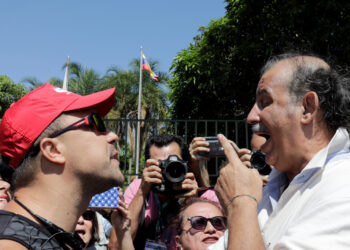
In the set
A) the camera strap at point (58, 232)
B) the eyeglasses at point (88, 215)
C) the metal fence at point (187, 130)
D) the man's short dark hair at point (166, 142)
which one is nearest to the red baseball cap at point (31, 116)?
the camera strap at point (58, 232)

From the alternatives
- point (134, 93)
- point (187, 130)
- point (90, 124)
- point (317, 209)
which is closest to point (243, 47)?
point (187, 130)

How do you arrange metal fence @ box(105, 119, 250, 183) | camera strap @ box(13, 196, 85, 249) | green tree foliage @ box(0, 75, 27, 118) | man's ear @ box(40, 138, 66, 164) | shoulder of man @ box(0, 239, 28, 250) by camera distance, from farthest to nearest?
1. green tree foliage @ box(0, 75, 27, 118)
2. metal fence @ box(105, 119, 250, 183)
3. man's ear @ box(40, 138, 66, 164)
4. camera strap @ box(13, 196, 85, 249)
5. shoulder of man @ box(0, 239, 28, 250)

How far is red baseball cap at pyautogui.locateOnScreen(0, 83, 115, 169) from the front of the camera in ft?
6.17

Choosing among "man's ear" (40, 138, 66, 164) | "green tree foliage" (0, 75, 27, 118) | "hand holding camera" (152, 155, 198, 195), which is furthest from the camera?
"green tree foliage" (0, 75, 27, 118)

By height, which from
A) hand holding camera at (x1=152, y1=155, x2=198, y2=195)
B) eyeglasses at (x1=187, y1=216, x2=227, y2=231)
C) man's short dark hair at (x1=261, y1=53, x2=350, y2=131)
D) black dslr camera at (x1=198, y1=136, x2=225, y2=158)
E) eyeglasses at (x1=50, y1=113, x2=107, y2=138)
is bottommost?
eyeglasses at (x1=187, y1=216, x2=227, y2=231)

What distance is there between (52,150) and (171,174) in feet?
4.77

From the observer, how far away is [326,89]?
76.9 inches

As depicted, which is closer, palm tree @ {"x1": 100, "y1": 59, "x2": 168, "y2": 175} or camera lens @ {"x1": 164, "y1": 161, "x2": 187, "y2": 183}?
camera lens @ {"x1": 164, "y1": 161, "x2": 187, "y2": 183}

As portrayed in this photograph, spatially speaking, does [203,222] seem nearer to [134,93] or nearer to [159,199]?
[159,199]

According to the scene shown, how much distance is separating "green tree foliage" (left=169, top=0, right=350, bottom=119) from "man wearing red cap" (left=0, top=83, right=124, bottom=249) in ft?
28.8

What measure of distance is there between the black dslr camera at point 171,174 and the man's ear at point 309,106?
146 cm

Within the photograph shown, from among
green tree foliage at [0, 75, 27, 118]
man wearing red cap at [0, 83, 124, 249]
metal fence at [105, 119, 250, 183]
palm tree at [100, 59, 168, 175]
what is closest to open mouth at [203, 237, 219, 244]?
man wearing red cap at [0, 83, 124, 249]

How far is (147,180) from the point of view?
320 centimetres

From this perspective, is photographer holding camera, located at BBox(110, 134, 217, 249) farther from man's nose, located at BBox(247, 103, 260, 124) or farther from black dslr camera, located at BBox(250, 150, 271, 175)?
man's nose, located at BBox(247, 103, 260, 124)
